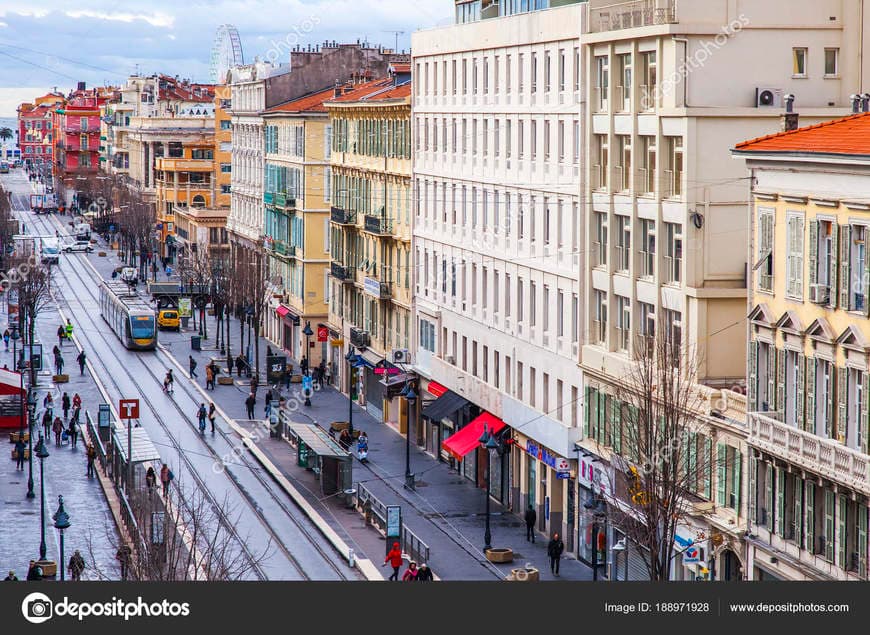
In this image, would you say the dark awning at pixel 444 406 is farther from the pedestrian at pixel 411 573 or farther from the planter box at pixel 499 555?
the pedestrian at pixel 411 573

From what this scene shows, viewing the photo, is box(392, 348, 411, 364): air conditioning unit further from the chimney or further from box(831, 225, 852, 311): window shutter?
box(831, 225, 852, 311): window shutter

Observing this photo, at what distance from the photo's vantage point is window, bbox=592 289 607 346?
178ft

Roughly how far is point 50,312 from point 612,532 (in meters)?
83.4

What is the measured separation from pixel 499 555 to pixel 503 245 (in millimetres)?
13890

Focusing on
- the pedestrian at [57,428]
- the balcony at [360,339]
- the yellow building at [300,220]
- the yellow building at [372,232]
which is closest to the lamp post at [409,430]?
the yellow building at [372,232]

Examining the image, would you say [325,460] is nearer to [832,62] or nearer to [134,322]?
[832,62]

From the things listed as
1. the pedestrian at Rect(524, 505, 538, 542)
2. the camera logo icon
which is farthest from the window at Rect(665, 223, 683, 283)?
the camera logo icon

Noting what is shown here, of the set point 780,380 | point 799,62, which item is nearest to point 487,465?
point 799,62

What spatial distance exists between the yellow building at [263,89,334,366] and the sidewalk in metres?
13.1

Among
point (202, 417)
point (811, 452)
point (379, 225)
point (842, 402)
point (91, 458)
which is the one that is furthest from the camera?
point (379, 225)

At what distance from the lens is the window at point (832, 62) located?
49.5 meters

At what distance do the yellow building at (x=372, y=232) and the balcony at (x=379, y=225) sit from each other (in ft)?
0.15

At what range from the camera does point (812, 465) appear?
129ft

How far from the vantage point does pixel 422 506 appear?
205 ft
